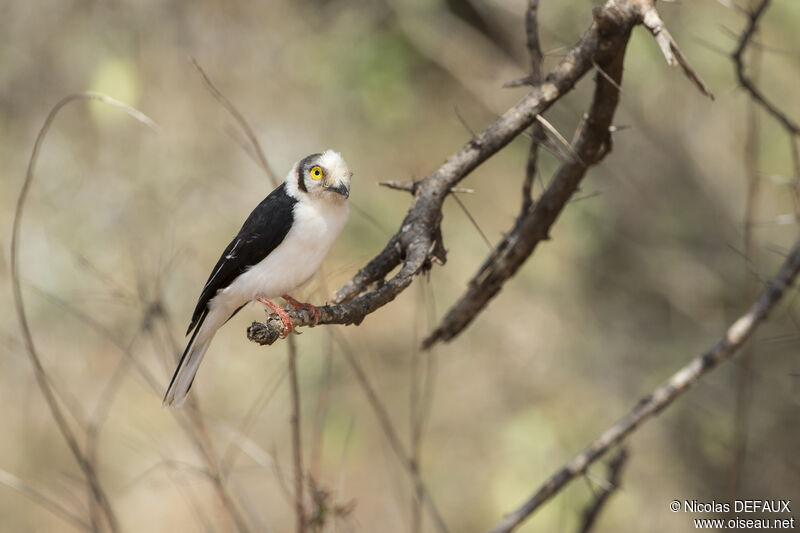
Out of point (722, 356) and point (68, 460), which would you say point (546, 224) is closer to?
point (722, 356)

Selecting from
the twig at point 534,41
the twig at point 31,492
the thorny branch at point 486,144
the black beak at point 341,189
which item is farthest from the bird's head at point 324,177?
the twig at point 31,492

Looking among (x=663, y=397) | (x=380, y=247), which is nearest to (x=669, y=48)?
(x=663, y=397)

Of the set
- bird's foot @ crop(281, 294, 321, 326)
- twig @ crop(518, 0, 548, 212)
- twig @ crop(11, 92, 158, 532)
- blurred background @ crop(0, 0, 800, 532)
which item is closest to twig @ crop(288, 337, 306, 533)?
bird's foot @ crop(281, 294, 321, 326)

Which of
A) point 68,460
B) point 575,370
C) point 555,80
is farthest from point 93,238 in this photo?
A: point 555,80

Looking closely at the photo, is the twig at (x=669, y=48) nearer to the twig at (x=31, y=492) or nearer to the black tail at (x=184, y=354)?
the black tail at (x=184, y=354)

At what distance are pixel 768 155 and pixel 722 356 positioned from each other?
3.97 m

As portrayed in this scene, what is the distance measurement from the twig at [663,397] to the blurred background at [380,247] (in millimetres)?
3040

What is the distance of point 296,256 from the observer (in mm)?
2711

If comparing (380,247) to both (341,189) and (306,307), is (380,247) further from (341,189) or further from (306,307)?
(341,189)

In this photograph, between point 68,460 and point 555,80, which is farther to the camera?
point 68,460

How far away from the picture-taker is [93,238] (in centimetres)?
714

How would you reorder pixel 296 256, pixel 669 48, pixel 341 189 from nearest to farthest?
pixel 669 48
pixel 341 189
pixel 296 256

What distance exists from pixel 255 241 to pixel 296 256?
6.1 inches

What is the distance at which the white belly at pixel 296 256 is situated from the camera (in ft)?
8.89
